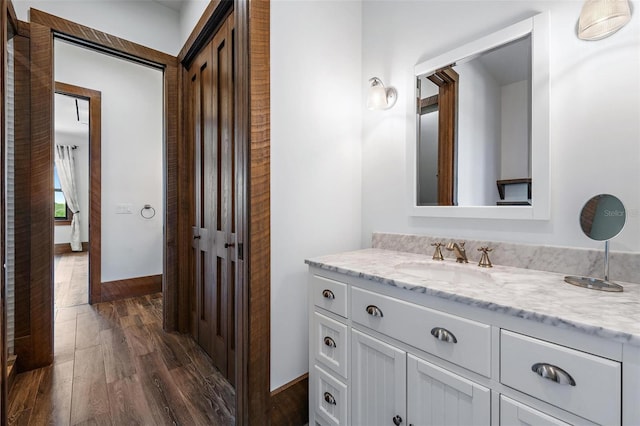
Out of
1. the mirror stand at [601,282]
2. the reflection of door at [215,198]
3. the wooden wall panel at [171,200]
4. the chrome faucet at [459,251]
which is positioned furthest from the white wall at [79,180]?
the mirror stand at [601,282]

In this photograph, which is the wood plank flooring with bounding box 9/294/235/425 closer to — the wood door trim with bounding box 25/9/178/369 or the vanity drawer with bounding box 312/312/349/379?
the wood door trim with bounding box 25/9/178/369

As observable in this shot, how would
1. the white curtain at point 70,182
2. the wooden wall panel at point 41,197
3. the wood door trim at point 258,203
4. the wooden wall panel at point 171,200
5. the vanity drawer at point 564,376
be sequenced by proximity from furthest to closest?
the white curtain at point 70,182, the wooden wall panel at point 171,200, the wooden wall panel at point 41,197, the wood door trim at point 258,203, the vanity drawer at point 564,376

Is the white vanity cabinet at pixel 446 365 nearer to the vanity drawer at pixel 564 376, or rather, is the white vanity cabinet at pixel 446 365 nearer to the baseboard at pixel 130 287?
the vanity drawer at pixel 564 376

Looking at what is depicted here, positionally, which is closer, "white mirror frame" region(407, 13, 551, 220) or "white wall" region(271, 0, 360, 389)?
"white mirror frame" region(407, 13, 551, 220)

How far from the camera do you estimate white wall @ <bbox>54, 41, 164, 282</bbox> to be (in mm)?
3135

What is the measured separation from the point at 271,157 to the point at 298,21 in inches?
29.3

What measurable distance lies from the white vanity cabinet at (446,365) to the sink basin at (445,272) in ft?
0.86

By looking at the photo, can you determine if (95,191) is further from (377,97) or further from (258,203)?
(377,97)

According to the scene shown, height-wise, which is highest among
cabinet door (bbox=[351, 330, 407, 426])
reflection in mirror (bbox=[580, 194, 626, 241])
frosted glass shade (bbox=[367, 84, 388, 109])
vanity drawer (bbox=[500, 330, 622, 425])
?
frosted glass shade (bbox=[367, 84, 388, 109])

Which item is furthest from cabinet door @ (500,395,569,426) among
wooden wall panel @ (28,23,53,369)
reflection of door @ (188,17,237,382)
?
wooden wall panel @ (28,23,53,369)

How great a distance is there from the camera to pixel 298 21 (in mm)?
1504

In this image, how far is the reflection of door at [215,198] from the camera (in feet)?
5.83

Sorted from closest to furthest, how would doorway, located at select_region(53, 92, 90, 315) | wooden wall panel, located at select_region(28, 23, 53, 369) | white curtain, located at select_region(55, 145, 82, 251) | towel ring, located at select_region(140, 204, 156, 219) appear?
wooden wall panel, located at select_region(28, 23, 53, 369), towel ring, located at select_region(140, 204, 156, 219), doorway, located at select_region(53, 92, 90, 315), white curtain, located at select_region(55, 145, 82, 251)

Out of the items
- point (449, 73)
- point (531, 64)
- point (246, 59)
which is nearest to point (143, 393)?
point (246, 59)
